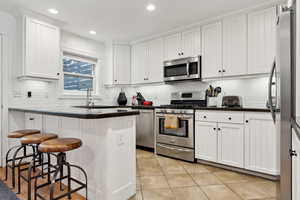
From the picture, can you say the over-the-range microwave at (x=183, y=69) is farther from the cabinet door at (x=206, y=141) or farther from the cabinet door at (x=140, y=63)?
the cabinet door at (x=206, y=141)

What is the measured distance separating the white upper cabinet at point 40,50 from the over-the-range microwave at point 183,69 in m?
2.23

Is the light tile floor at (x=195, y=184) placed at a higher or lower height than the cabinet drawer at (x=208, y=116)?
lower

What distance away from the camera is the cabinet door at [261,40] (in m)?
2.63

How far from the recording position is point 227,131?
2.67m

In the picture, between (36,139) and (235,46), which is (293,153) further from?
(235,46)

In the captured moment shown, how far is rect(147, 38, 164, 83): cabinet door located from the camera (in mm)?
3968

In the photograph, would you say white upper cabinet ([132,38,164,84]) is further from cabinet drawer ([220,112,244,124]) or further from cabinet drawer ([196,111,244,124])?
cabinet drawer ([220,112,244,124])

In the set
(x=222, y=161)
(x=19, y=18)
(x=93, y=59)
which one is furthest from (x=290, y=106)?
(x=93, y=59)

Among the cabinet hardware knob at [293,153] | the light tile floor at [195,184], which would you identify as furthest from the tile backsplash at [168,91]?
the cabinet hardware knob at [293,153]

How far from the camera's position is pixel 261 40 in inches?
107

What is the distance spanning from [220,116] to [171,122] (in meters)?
0.87

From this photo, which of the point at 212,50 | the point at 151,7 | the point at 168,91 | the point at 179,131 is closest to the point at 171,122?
the point at 179,131

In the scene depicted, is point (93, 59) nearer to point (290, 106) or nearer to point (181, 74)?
point (181, 74)

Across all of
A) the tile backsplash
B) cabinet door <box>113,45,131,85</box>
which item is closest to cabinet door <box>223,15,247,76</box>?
the tile backsplash
